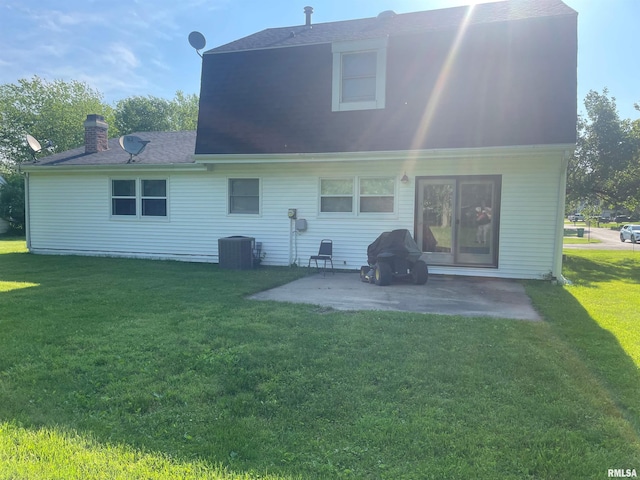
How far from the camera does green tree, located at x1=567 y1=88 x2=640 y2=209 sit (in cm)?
1761

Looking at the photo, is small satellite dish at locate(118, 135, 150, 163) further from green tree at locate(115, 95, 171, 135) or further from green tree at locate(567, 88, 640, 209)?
green tree at locate(115, 95, 171, 135)

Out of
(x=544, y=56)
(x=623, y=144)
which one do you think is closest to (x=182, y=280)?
(x=544, y=56)

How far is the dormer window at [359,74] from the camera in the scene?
391 inches

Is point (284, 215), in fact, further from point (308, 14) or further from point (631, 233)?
point (631, 233)

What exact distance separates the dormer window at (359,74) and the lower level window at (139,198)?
5.76 m

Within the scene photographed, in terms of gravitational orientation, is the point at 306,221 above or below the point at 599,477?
above

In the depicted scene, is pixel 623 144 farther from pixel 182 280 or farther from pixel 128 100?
pixel 128 100

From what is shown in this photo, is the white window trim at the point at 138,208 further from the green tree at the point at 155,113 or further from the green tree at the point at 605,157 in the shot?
the green tree at the point at 155,113

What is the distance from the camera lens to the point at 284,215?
35.9ft

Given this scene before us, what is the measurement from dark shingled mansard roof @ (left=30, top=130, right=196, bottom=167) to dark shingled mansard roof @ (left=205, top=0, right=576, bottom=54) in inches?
125

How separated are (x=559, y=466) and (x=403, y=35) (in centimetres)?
988

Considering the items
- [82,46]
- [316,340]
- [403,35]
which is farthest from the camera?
[82,46]

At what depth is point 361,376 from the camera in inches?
143

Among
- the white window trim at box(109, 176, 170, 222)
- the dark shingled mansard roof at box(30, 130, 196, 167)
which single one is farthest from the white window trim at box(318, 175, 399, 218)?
the white window trim at box(109, 176, 170, 222)
